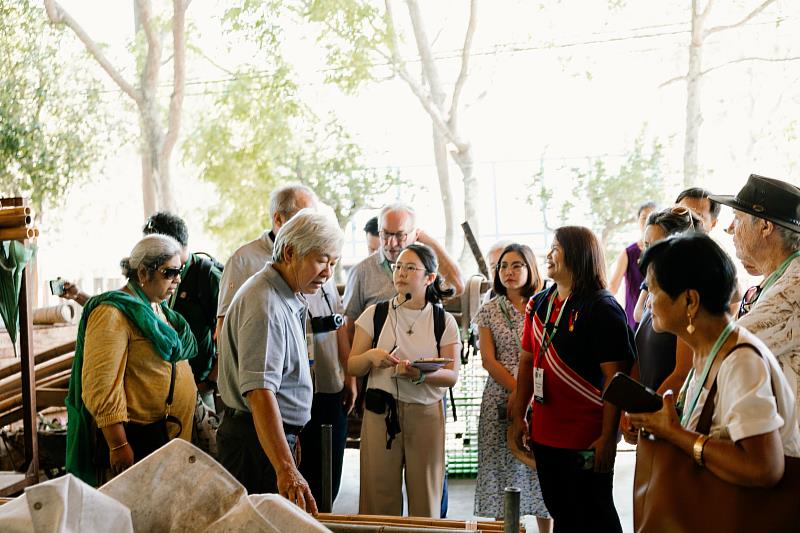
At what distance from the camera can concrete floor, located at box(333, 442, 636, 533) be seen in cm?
450

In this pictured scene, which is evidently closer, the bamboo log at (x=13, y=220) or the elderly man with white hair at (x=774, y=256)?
the elderly man with white hair at (x=774, y=256)

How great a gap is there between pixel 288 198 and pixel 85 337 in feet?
3.47

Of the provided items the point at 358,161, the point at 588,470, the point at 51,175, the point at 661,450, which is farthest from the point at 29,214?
the point at 51,175

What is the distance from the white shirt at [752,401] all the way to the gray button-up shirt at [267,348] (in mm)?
1189

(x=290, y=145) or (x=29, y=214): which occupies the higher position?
(x=290, y=145)

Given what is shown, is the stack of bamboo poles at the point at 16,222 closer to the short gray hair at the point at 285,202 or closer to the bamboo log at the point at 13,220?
the bamboo log at the point at 13,220

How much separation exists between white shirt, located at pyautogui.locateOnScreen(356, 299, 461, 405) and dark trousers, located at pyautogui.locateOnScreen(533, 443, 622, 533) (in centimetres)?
73

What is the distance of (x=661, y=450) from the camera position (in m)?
1.80

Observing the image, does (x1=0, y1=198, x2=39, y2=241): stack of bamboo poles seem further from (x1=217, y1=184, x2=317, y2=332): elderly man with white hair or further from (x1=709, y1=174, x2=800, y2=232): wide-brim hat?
(x1=709, y1=174, x2=800, y2=232): wide-brim hat

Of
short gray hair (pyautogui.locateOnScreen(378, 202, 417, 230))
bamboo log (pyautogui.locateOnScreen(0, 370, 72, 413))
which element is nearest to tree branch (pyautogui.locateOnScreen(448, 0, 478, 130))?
short gray hair (pyautogui.locateOnScreen(378, 202, 417, 230))

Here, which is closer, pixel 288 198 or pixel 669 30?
pixel 288 198

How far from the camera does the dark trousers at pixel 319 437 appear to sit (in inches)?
135

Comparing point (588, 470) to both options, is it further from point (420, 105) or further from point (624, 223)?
point (420, 105)

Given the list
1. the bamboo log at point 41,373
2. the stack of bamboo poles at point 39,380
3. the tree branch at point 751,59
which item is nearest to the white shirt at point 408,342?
the stack of bamboo poles at point 39,380
